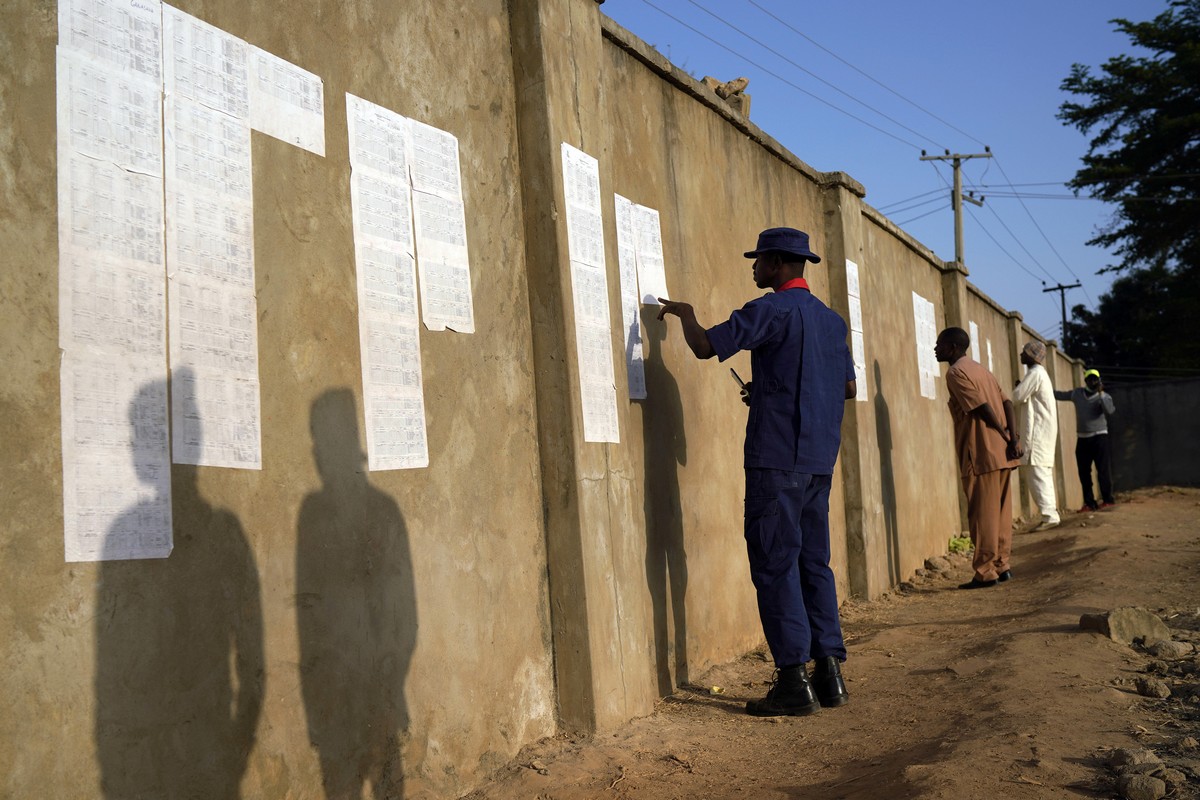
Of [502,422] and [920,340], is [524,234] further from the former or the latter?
[920,340]

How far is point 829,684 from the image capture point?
454 centimetres

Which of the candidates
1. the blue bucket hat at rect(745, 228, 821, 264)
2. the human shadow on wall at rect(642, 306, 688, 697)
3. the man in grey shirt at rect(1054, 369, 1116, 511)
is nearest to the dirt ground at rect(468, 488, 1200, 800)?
the human shadow on wall at rect(642, 306, 688, 697)

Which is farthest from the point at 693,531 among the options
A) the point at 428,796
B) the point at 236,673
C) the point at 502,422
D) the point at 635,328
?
the point at 236,673

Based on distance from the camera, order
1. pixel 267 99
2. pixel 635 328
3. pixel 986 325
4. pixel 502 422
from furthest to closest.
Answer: pixel 986 325
pixel 635 328
pixel 502 422
pixel 267 99

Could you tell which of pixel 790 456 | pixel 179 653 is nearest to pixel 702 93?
pixel 790 456

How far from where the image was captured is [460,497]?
358 centimetres

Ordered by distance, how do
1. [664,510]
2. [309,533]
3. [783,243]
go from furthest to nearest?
[664,510] → [783,243] → [309,533]

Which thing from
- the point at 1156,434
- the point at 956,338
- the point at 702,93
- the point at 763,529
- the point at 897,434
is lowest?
the point at 763,529

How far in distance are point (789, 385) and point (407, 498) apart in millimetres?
1845

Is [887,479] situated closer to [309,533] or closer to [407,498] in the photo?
[407,498]

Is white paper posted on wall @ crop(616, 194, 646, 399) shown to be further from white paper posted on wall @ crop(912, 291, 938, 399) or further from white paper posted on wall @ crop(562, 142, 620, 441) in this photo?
white paper posted on wall @ crop(912, 291, 938, 399)

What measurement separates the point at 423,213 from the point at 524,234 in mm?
638

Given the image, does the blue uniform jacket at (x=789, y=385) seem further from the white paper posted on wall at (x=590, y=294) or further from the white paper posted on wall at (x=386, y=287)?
the white paper posted on wall at (x=386, y=287)

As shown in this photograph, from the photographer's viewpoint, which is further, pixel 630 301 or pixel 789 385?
pixel 630 301
